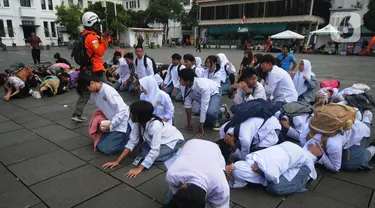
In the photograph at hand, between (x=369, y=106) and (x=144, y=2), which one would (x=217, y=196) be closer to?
(x=369, y=106)

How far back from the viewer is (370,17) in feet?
80.4

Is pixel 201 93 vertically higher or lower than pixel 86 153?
higher

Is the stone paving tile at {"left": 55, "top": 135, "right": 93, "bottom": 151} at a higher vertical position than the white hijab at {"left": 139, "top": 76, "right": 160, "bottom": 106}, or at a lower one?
lower

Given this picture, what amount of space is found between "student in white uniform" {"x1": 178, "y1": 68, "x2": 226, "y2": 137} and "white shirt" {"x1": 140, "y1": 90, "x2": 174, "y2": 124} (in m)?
0.37

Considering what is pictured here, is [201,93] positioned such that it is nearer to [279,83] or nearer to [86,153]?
[279,83]

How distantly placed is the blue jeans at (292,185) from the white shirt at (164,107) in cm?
192

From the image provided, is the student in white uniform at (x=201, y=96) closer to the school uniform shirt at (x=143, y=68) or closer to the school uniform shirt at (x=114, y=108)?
the school uniform shirt at (x=114, y=108)

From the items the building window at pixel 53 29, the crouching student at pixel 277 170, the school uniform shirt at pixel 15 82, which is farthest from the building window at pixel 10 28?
the crouching student at pixel 277 170

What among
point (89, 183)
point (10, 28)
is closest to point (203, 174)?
point (89, 183)

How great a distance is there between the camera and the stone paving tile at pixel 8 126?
4441mm

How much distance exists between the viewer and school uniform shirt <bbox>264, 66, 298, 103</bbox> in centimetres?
451

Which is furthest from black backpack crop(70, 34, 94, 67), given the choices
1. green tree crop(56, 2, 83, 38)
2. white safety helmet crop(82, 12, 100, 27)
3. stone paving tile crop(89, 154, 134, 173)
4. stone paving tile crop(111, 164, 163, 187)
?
green tree crop(56, 2, 83, 38)

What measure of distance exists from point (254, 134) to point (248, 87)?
1.29 metres

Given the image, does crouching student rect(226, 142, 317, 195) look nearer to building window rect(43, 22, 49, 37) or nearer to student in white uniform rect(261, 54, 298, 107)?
student in white uniform rect(261, 54, 298, 107)
